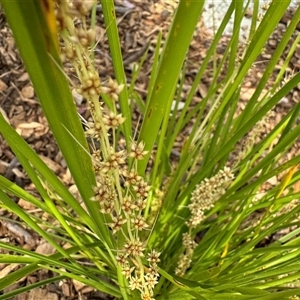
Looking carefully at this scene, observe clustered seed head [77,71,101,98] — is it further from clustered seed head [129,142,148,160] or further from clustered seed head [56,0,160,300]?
clustered seed head [129,142,148,160]

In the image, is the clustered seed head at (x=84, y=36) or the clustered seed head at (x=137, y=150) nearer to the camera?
the clustered seed head at (x=84, y=36)

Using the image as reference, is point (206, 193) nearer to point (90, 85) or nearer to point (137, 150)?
point (137, 150)

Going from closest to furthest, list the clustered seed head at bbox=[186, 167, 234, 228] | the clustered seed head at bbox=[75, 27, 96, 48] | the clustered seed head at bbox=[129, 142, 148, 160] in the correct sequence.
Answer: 1. the clustered seed head at bbox=[75, 27, 96, 48]
2. the clustered seed head at bbox=[129, 142, 148, 160]
3. the clustered seed head at bbox=[186, 167, 234, 228]

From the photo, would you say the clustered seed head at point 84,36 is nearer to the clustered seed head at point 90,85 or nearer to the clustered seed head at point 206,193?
the clustered seed head at point 90,85

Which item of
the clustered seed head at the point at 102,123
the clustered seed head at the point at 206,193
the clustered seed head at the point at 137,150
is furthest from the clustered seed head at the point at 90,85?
the clustered seed head at the point at 206,193

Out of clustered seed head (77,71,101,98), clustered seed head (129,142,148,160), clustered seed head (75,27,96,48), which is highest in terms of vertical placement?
clustered seed head (75,27,96,48)

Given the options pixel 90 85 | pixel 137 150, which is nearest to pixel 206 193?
pixel 137 150

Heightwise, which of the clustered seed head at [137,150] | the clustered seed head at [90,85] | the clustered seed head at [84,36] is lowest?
the clustered seed head at [137,150]

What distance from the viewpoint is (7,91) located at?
146cm

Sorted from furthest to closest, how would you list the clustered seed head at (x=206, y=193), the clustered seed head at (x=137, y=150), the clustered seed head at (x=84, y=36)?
the clustered seed head at (x=206, y=193), the clustered seed head at (x=137, y=150), the clustered seed head at (x=84, y=36)

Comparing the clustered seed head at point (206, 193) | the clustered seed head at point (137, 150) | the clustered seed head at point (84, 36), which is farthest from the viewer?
the clustered seed head at point (206, 193)

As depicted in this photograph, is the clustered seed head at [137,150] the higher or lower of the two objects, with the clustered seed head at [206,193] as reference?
lower

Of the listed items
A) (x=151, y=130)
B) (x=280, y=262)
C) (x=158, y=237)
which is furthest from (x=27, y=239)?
(x=151, y=130)

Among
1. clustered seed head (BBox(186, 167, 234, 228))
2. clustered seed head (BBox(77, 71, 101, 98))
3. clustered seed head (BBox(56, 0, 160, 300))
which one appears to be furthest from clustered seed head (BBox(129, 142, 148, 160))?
clustered seed head (BBox(186, 167, 234, 228))
